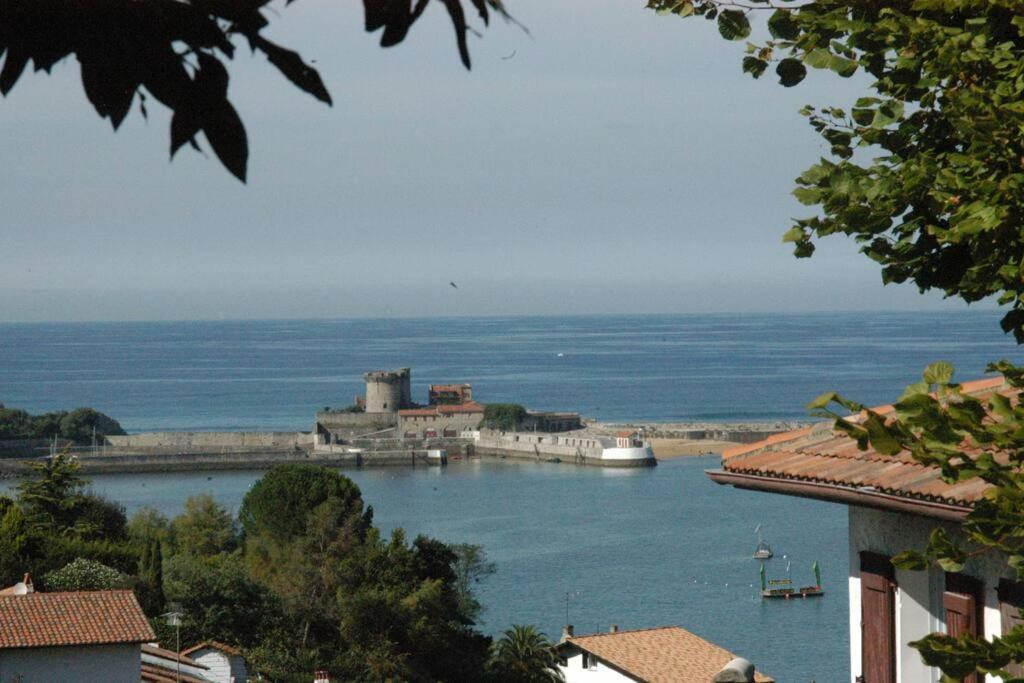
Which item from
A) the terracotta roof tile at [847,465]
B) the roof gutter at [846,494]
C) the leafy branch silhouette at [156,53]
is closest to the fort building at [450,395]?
the terracotta roof tile at [847,465]

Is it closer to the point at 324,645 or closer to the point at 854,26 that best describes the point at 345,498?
the point at 324,645

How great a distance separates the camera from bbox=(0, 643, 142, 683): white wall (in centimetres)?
1231

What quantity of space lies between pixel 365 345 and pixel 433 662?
173368mm

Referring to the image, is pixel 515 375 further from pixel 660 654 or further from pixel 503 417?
pixel 660 654

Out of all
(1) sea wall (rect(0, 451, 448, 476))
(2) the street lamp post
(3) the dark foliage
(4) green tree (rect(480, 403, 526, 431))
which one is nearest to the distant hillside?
(3) the dark foliage

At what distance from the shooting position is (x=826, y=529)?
44844mm

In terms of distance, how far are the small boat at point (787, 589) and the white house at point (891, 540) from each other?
1168 inches

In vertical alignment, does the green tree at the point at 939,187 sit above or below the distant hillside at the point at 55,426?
above

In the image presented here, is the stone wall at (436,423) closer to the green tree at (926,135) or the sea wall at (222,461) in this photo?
the sea wall at (222,461)

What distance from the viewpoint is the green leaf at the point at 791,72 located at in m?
3.56

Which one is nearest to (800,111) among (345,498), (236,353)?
(345,498)

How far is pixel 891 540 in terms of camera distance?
4133 millimetres

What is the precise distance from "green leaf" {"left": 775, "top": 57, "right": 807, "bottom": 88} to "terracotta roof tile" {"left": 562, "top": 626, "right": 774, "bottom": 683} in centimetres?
1600

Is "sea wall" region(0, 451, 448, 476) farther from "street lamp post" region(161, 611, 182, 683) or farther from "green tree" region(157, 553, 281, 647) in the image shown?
"street lamp post" region(161, 611, 182, 683)
